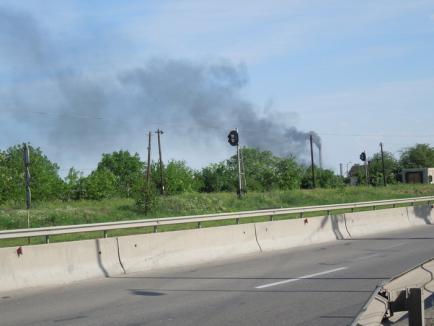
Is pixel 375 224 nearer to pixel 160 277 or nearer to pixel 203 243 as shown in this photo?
pixel 203 243

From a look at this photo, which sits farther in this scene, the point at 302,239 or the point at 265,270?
the point at 302,239

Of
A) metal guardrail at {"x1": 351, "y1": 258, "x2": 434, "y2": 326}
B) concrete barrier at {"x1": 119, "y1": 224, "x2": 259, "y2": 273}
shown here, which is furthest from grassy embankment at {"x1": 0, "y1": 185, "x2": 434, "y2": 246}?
metal guardrail at {"x1": 351, "y1": 258, "x2": 434, "y2": 326}

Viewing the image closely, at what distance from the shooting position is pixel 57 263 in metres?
13.2

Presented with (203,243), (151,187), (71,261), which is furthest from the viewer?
(151,187)

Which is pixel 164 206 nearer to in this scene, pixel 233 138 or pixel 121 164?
pixel 233 138

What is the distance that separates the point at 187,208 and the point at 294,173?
67.1m

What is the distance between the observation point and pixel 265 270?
1459 centimetres

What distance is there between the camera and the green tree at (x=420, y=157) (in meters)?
133

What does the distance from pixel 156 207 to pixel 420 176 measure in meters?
55.3

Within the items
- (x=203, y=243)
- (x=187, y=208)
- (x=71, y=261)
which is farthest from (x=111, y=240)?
(x=187, y=208)

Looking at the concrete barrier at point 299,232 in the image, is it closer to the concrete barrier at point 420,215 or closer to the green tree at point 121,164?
the concrete barrier at point 420,215

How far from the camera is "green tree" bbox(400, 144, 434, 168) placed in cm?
13262

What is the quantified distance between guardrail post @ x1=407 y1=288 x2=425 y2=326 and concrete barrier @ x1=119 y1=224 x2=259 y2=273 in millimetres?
9949

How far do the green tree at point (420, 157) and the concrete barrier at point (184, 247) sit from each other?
394 feet
